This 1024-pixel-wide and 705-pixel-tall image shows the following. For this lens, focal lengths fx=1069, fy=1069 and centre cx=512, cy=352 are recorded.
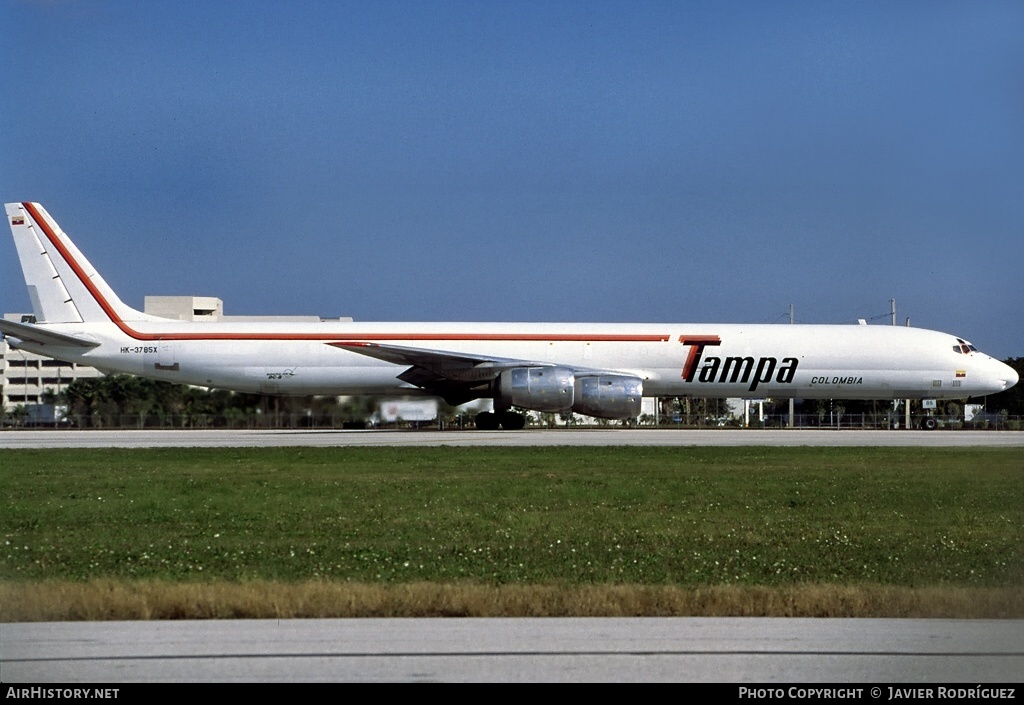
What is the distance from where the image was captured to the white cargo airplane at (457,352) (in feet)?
121

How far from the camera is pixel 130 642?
657 cm

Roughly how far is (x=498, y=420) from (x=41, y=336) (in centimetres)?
1598

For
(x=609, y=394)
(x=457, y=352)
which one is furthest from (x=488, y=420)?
(x=609, y=394)

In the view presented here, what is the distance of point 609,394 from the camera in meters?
34.7

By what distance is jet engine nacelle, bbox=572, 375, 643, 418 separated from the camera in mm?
34688

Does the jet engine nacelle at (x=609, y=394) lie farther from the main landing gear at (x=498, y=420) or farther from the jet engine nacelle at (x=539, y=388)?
the main landing gear at (x=498, y=420)

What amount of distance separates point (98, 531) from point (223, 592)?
4.85 metres

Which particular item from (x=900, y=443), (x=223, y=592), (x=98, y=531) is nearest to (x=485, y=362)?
(x=900, y=443)

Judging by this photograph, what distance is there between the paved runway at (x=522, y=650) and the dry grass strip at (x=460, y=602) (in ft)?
1.20

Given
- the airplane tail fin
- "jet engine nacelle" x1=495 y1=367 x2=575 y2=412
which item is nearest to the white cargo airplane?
the airplane tail fin

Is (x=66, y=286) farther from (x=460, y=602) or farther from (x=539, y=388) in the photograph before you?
(x=460, y=602)

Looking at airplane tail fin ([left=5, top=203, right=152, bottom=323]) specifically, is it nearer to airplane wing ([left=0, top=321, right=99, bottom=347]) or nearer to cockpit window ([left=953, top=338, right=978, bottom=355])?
airplane wing ([left=0, top=321, right=99, bottom=347])

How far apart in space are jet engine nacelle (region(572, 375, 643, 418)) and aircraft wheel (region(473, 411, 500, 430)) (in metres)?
3.88

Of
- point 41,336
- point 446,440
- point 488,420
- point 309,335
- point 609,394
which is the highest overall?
point 309,335
